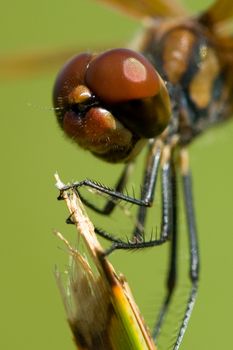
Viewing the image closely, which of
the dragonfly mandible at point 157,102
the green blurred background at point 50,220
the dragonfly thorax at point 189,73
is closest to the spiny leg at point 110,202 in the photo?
the dragonfly mandible at point 157,102

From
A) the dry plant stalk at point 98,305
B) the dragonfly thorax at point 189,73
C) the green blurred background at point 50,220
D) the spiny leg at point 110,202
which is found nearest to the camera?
the dry plant stalk at point 98,305

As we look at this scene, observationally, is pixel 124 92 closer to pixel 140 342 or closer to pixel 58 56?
pixel 140 342

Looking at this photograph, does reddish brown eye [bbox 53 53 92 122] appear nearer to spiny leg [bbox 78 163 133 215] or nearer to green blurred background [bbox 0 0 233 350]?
spiny leg [bbox 78 163 133 215]

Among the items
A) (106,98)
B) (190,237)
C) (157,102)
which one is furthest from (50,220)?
(106,98)

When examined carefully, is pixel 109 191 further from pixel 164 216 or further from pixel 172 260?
pixel 172 260

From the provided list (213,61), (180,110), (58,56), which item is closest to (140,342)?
(180,110)

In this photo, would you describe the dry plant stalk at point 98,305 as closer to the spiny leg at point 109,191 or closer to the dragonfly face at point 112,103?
the spiny leg at point 109,191
